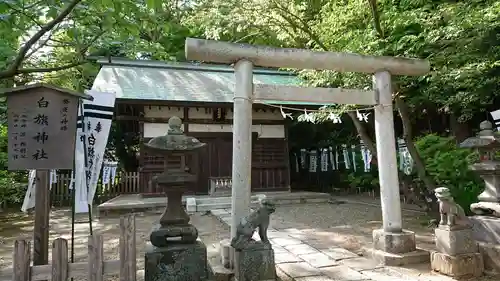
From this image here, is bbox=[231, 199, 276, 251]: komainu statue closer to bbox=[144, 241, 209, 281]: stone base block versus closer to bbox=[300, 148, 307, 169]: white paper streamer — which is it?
bbox=[144, 241, 209, 281]: stone base block

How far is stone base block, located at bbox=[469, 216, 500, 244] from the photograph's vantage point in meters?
4.41

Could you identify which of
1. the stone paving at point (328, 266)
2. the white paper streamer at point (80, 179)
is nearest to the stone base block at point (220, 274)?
the stone paving at point (328, 266)

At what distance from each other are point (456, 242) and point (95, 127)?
498 cm

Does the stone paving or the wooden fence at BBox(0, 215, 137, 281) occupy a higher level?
the wooden fence at BBox(0, 215, 137, 281)

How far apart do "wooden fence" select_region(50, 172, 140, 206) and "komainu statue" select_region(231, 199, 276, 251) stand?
987 cm

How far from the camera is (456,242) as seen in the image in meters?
→ 4.21

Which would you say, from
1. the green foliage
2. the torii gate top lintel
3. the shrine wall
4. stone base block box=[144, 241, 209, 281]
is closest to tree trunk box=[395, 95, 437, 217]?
the green foliage

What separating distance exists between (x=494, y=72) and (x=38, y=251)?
964cm

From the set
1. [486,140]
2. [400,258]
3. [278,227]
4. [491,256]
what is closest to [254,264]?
[400,258]

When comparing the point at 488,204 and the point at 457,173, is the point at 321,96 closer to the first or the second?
the point at 488,204

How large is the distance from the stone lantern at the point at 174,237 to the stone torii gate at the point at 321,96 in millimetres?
645

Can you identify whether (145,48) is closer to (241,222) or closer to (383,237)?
(241,222)

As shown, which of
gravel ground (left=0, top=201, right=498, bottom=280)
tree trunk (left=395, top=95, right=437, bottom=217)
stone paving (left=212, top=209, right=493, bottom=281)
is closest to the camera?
stone paving (left=212, top=209, right=493, bottom=281)

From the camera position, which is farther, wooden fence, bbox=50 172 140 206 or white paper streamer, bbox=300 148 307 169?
white paper streamer, bbox=300 148 307 169
